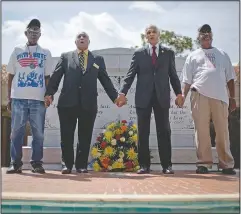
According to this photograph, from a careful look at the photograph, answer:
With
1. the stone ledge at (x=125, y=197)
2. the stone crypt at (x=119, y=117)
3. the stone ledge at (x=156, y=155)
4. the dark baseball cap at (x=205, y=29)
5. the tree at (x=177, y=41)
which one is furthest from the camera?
the tree at (x=177, y=41)

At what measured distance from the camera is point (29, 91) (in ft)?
14.6

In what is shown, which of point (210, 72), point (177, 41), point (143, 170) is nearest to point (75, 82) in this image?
point (143, 170)

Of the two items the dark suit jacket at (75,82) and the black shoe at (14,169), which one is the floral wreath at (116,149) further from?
the black shoe at (14,169)

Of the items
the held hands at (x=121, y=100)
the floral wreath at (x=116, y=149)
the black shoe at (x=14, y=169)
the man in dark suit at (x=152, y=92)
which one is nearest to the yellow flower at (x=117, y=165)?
the floral wreath at (x=116, y=149)

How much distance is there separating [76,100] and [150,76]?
0.86 meters

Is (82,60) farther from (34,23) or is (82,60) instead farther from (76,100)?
(34,23)

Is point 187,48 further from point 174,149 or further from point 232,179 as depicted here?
point 232,179

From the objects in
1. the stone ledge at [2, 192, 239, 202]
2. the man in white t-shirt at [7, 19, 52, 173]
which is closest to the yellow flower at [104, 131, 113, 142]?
the man in white t-shirt at [7, 19, 52, 173]

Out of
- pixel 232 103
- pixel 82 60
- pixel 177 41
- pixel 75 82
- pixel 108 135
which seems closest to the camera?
pixel 75 82

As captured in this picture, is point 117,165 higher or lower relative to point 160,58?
lower

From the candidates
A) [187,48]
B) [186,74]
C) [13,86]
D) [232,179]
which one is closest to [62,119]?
[13,86]

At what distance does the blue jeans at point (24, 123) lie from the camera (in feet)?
14.7

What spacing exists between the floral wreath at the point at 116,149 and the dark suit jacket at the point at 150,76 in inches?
36.3

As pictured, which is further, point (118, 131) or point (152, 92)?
point (118, 131)
